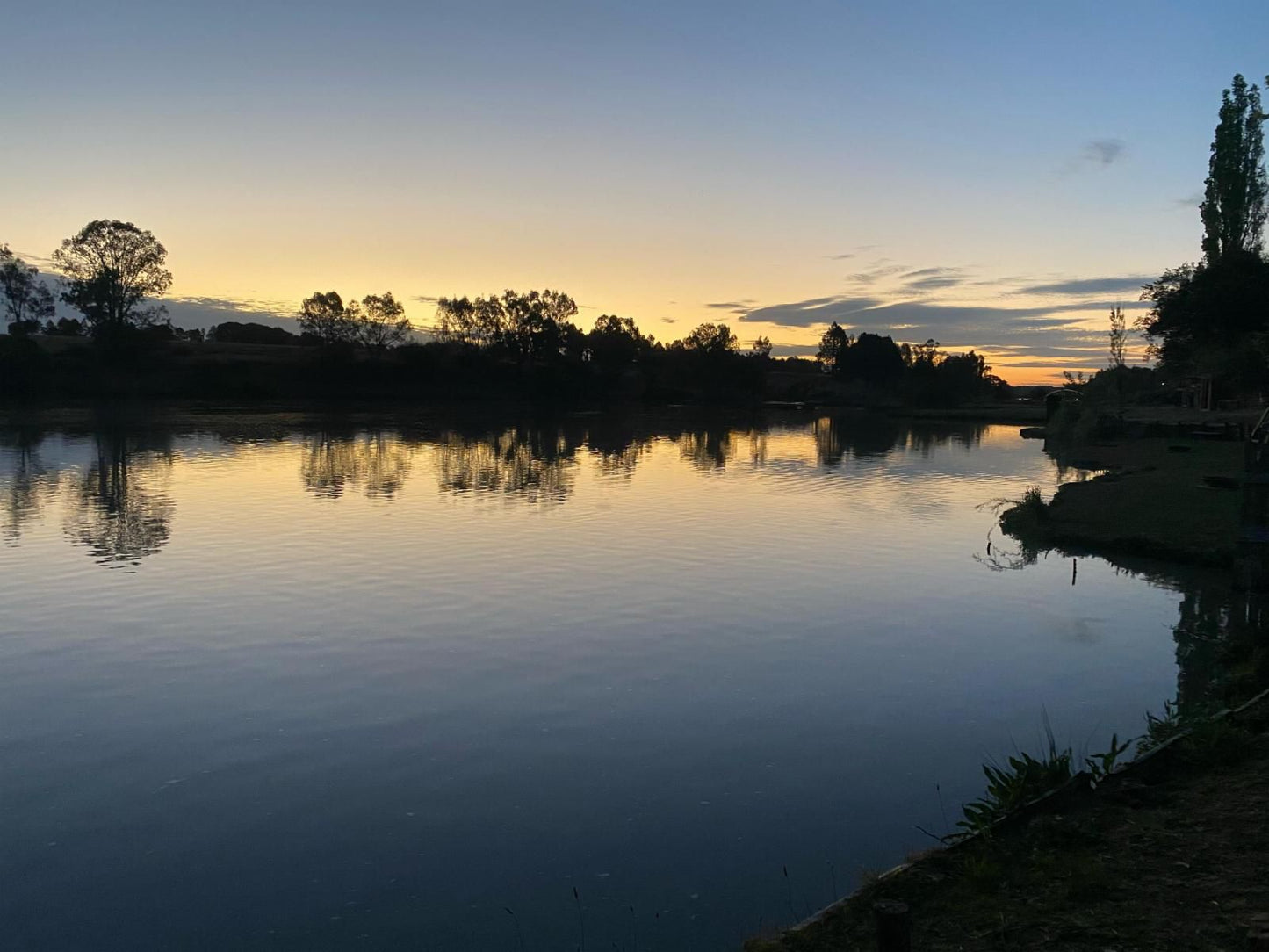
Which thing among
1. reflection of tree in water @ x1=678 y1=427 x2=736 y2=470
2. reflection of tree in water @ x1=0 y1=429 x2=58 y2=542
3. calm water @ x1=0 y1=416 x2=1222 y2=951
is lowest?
calm water @ x1=0 y1=416 x2=1222 y2=951

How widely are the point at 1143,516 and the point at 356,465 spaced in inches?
1121

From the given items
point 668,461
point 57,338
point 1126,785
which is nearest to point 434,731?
point 1126,785

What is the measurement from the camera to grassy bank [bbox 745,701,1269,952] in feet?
16.5

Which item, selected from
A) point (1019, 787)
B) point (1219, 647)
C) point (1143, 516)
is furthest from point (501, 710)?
point (1143, 516)

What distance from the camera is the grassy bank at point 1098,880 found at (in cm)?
504

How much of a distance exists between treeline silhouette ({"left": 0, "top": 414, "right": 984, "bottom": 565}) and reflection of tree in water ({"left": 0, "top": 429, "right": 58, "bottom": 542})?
1.7 inches

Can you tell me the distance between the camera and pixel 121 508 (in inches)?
959

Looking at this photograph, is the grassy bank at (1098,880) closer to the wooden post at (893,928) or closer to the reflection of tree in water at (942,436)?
the wooden post at (893,928)

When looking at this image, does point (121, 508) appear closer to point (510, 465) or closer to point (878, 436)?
point (510, 465)

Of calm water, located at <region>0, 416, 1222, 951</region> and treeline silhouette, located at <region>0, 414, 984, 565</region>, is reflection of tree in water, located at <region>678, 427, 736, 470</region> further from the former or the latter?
calm water, located at <region>0, 416, 1222, 951</region>

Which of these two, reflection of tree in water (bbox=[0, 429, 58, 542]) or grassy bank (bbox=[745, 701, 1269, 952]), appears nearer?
grassy bank (bbox=[745, 701, 1269, 952])

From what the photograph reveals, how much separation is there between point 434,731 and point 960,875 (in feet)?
18.3

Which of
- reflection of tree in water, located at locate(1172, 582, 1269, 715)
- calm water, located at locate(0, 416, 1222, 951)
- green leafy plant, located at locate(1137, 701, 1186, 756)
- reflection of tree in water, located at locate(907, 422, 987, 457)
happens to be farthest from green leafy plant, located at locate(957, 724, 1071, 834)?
reflection of tree in water, located at locate(907, 422, 987, 457)

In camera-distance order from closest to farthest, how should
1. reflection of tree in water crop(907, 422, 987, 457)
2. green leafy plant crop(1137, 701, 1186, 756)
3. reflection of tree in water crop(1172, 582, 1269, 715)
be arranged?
green leafy plant crop(1137, 701, 1186, 756) < reflection of tree in water crop(1172, 582, 1269, 715) < reflection of tree in water crop(907, 422, 987, 457)
